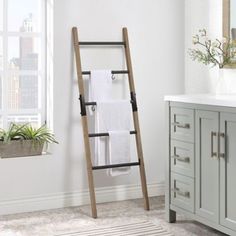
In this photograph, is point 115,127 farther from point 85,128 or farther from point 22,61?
point 22,61

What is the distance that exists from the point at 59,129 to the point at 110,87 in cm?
54

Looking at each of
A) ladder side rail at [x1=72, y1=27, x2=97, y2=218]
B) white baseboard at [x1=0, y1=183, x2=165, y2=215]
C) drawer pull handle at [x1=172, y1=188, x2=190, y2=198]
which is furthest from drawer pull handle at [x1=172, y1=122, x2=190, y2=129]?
white baseboard at [x1=0, y1=183, x2=165, y2=215]

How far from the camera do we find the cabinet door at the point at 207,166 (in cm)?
327

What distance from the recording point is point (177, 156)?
3674 millimetres

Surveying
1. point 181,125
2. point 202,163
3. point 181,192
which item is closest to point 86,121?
point 181,125

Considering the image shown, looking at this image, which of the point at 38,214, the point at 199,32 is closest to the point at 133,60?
the point at 199,32

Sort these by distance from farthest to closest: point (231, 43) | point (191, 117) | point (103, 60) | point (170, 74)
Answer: point (170, 74), point (103, 60), point (231, 43), point (191, 117)

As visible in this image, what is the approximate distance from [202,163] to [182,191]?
34 centimetres

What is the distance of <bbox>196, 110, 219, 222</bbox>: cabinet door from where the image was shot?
327 centimetres

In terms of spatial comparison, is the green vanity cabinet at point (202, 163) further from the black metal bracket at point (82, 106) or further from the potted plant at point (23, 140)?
the potted plant at point (23, 140)

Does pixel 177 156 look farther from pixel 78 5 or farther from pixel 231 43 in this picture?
pixel 78 5

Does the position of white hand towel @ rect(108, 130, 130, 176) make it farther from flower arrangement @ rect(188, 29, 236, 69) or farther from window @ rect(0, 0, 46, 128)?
flower arrangement @ rect(188, 29, 236, 69)

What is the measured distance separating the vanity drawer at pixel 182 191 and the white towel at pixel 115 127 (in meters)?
0.59

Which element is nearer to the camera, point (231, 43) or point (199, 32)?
point (231, 43)
